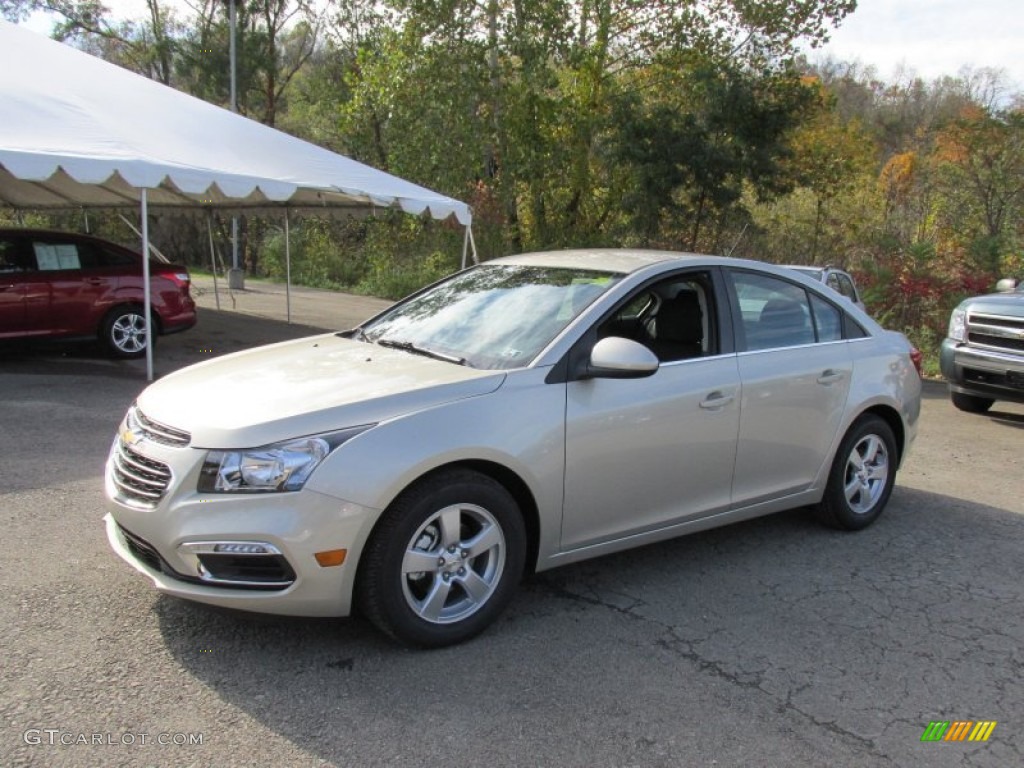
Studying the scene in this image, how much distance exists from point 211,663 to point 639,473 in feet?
6.51

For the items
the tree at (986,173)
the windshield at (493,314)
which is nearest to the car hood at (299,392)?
the windshield at (493,314)

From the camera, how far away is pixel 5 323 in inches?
362

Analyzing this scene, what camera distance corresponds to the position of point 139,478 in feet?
10.8

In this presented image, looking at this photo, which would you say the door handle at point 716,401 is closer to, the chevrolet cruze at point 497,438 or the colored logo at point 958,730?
the chevrolet cruze at point 497,438

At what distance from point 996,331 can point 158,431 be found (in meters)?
8.45

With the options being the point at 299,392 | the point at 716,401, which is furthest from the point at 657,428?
the point at 299,392

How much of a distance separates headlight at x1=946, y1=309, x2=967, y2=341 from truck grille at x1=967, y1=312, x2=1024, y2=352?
2.4 inches

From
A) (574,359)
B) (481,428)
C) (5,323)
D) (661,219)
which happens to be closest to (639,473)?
(574,359)

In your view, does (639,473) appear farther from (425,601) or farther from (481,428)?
(425,601)

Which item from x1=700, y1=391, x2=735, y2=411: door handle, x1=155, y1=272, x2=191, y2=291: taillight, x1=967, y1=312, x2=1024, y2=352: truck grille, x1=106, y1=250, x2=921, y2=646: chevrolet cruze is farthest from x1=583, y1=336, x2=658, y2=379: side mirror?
x1=155, y1=272, x2=191, y2=291: taillight

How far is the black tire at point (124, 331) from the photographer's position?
9977mm

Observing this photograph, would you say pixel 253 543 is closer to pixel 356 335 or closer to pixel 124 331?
pixel 356 335

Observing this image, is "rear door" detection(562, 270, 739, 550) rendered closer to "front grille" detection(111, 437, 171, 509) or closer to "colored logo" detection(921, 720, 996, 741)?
"colored logo" detection(921, 720, 996, 741)

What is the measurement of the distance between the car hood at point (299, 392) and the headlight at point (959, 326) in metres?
7.38
